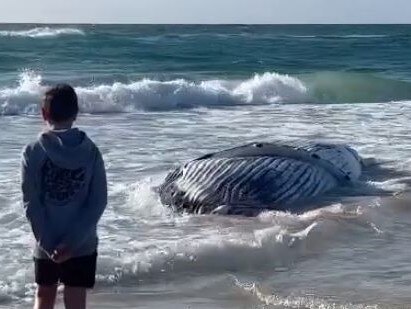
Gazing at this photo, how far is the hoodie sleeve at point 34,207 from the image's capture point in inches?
177

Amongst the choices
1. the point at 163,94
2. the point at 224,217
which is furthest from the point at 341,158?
the point at 163,94

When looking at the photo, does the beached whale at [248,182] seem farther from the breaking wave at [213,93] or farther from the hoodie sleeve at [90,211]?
the breaking wave at [213,93]

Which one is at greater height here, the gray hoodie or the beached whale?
the gray hoodie

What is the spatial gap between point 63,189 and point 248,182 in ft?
13.0

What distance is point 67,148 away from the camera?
4.53 metres

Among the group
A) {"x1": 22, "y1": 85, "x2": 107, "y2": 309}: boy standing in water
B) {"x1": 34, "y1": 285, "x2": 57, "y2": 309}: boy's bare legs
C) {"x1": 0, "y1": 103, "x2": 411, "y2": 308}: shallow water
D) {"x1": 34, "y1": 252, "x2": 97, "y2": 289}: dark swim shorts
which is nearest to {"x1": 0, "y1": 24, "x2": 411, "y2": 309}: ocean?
{"x1": 0, "y1": 103, "x2": 411, "y2": 308}: shallow water

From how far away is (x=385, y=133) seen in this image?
1545 centimetres

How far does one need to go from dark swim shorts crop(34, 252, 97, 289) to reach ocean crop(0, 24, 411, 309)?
4.91ft

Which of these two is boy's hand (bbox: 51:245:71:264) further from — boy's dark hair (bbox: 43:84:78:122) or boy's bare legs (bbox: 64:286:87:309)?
boy's dark hair (bbox: 43:84:78:122)

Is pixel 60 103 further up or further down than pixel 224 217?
further up

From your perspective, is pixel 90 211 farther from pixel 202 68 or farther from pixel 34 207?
pixel 202 68

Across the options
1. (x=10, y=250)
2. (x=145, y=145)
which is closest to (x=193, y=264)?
(x=10, y=250)

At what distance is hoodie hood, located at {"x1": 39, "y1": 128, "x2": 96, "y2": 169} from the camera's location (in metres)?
4.51

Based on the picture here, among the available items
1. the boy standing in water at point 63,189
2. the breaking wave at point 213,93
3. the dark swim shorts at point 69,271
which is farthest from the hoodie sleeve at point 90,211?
the breaking wave at point 213,93
